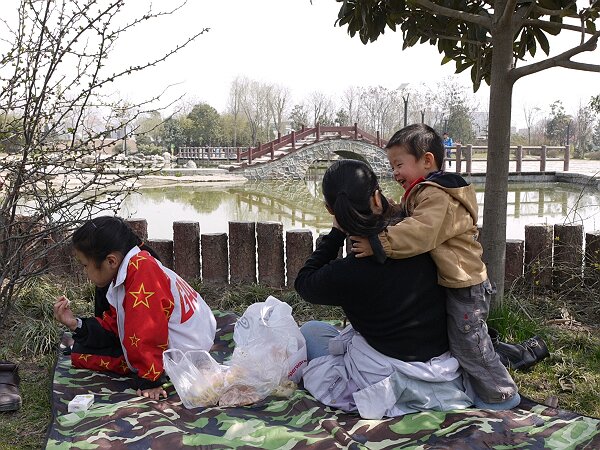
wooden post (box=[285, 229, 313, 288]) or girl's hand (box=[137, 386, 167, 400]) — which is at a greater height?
wooden post (box=[285, 229, 313, 288])

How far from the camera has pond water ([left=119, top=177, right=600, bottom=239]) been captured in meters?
11.1

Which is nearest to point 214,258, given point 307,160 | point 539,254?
point 539,254

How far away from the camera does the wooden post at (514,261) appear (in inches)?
171

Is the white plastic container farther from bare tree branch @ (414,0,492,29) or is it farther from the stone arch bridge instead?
the stone arch bridge

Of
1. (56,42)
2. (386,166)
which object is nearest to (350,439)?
(56,42)

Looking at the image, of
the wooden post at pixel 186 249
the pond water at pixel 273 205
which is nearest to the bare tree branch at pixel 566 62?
the wooden post at pixel 186 249

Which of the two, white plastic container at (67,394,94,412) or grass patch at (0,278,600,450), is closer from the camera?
white plastic container at (67,394,94,412)

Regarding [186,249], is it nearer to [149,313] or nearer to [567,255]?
[149,313]

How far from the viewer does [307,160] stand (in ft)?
83.7

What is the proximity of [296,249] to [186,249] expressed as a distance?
0.83 meters

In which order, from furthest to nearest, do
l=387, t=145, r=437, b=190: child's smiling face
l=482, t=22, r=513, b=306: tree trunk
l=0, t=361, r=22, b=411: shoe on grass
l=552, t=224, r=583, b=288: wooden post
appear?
1. l=552, t=224, r=583, b=288: wooden post
2. l=482, t=22, r=513, b=306: tree trunk
3. l=0, t=361, r=22, b=411: shoe on grass
4. l=387, t=145, r=437, b=190: child's smiling face

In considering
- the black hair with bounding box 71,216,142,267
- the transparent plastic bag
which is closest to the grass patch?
the transparent plastic bag

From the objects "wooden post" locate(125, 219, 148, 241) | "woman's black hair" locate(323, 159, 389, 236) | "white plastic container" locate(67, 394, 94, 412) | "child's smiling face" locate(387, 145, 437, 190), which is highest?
"child's smiling face" locate(387, 145, 437, 190)

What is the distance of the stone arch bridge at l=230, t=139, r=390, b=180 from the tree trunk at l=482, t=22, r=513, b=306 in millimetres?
20472
